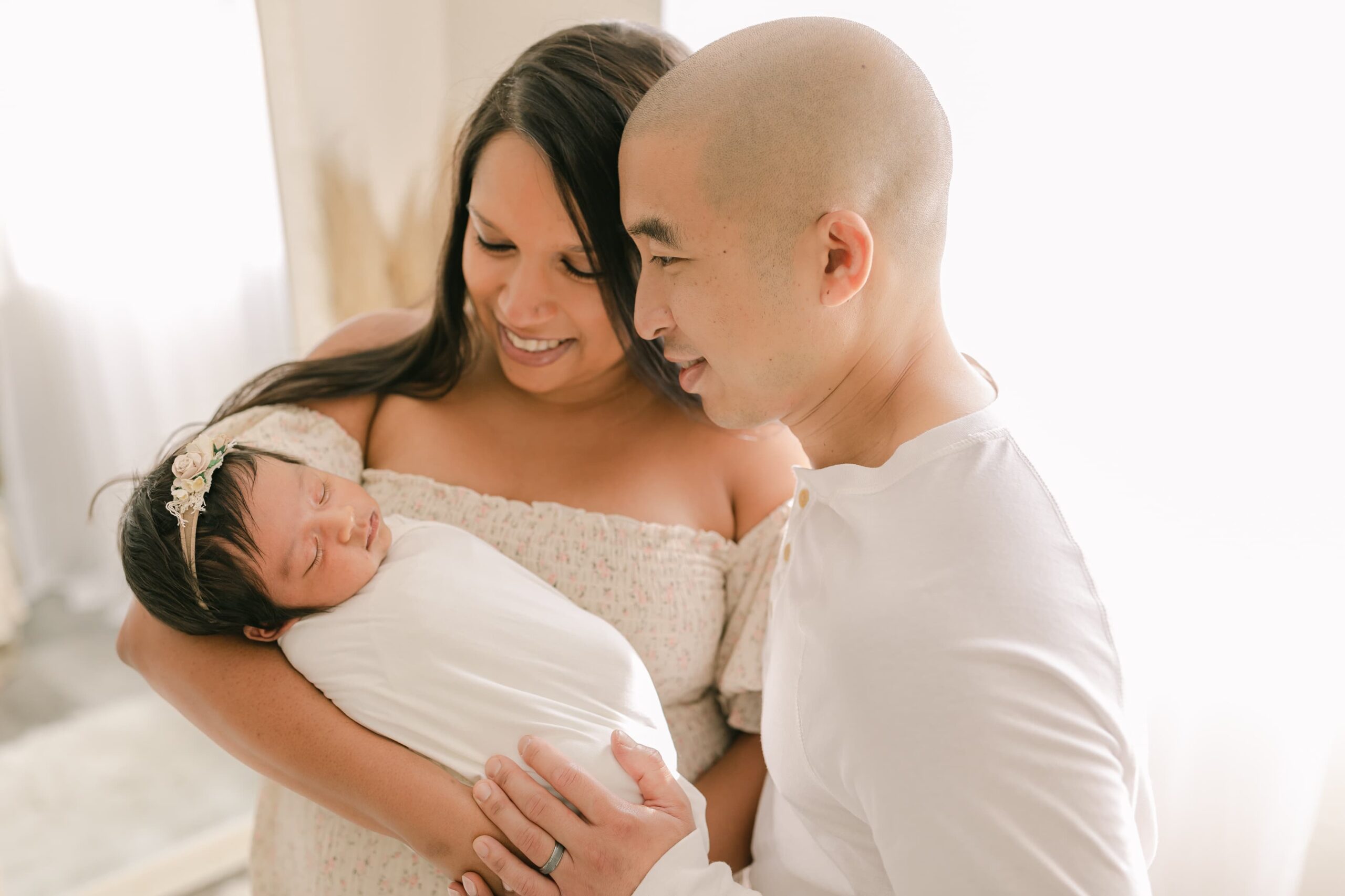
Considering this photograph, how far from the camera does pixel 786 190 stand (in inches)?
40.0

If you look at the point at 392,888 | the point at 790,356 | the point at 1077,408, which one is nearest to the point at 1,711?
the point at 392,888

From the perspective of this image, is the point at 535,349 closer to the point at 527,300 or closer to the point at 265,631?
the point at 527,300

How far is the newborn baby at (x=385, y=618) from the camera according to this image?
124 centimetres

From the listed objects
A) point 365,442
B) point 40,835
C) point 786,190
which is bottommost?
point 40,835

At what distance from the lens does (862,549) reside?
1.02 metres

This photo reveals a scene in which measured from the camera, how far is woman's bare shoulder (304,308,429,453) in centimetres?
162

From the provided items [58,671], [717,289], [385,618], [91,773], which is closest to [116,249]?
[58,671]

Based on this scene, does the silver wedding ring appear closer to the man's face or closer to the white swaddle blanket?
the white swaddle blanket

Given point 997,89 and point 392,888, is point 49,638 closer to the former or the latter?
point 392,888

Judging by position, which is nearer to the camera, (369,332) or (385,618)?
(385,618)

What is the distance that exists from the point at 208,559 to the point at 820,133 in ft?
3.15

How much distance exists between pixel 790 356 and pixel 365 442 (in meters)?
0.88

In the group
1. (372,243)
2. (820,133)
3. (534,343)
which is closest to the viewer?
(820,133)

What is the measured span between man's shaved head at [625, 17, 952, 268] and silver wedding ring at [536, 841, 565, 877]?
2.50 ft
